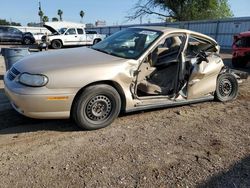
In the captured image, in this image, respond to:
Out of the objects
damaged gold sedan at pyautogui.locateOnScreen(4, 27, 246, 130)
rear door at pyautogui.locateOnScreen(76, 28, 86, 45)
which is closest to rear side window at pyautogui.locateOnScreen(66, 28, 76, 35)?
rear door at pyautogui.locateOnScreen(76, 28, 86, 45)

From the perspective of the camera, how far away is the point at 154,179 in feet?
10.0

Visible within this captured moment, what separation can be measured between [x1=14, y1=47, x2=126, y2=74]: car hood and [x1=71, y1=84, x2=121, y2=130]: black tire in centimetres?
40

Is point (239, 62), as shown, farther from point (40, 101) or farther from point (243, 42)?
point (40, 101)

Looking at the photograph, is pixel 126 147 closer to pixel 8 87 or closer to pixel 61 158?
pixel 61 158

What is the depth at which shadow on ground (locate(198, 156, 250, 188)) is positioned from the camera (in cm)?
301

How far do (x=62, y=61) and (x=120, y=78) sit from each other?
913 mm

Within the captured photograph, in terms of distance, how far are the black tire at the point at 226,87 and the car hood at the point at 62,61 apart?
2461 mm

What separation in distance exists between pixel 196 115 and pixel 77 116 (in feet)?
7.50

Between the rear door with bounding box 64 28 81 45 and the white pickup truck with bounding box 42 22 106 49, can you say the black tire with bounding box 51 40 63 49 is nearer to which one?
the white pickup truck with bounding box 42 22 106 49

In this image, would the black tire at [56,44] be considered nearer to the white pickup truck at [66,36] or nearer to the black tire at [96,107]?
the white pickup truck at [66,36]

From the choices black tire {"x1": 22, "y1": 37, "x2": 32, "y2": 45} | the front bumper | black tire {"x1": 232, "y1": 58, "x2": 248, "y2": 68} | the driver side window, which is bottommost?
black tire {"x1": 22, "y1": 37, "x2": 32, "y2": 45}

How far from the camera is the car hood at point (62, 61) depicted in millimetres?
3953

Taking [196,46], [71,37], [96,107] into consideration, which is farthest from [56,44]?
[96,107]

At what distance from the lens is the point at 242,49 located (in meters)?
10.3
